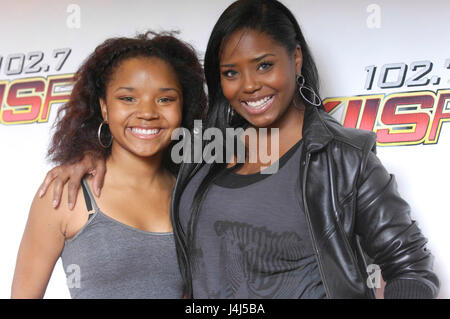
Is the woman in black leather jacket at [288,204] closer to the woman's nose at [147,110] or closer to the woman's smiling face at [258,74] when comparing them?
the woman's smiling face at [258,74]

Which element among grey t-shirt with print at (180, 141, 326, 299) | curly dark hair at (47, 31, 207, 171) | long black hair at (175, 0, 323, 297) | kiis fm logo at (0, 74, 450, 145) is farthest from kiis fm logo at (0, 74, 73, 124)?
grey t-shirt with print at (180, 141, 326, 299)

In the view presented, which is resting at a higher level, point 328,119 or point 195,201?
point 328,119

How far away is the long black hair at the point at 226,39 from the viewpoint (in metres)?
1.64

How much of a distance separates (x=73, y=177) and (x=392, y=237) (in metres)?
1.17

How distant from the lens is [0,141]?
286 centimetres

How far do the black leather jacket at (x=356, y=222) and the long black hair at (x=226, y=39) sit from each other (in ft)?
0.91

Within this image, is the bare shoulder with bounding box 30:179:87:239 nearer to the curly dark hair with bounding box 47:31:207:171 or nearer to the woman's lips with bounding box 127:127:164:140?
the curly dark hair with bounding box 47:31:207:171

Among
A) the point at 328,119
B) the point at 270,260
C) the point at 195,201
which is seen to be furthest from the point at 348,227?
the point at 195,201

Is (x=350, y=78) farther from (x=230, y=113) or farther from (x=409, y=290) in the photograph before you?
(x=409, y=290)

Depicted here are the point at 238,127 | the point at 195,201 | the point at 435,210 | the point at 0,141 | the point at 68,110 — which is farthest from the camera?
the point at 0,141

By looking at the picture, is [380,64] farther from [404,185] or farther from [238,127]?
[238,127]

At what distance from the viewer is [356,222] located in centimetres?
149

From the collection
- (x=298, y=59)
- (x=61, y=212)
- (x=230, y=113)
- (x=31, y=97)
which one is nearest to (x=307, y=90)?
(x=298, y=59)

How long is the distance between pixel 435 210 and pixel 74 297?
67.5 inches
